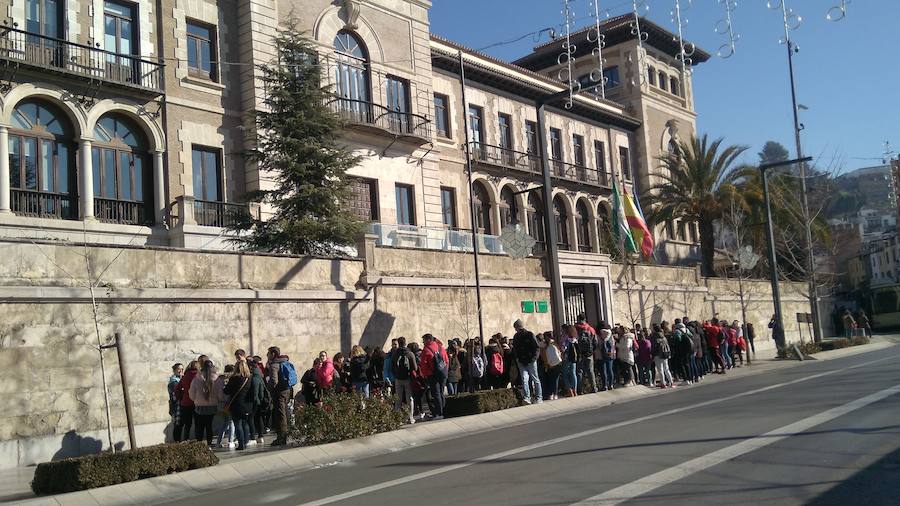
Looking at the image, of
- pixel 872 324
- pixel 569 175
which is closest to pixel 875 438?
pixel 569 175

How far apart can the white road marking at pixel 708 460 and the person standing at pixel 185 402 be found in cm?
910

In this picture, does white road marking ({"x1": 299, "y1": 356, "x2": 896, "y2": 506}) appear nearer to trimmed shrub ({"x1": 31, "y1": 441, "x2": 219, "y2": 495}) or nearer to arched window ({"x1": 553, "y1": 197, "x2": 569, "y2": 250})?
trimmed shrub ({"x1": 31, "y1": 441, "x2": 219, "y2": 495})

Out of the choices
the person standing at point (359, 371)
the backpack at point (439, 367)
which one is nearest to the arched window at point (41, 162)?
the person standing at point (359, 371)

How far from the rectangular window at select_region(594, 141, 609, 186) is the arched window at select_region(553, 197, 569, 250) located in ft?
13.5

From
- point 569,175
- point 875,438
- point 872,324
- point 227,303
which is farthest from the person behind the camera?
point 872,324

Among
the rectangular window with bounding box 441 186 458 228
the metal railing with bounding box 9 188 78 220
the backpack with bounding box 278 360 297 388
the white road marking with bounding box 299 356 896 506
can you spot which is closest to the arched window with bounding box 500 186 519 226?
the rectangular window with bounding box 441 186 458 228

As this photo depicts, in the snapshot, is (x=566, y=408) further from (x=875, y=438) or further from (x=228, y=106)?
(x=228, y=106)

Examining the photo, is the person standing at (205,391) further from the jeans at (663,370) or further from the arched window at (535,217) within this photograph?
the arched window at (535,217)

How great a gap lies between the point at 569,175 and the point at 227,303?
2829cm

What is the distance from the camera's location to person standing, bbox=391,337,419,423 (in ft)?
55.1

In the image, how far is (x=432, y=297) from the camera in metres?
23.1

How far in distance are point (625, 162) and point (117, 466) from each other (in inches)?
1646

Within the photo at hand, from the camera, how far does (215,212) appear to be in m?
25.1

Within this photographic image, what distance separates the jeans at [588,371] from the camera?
20562 mm
